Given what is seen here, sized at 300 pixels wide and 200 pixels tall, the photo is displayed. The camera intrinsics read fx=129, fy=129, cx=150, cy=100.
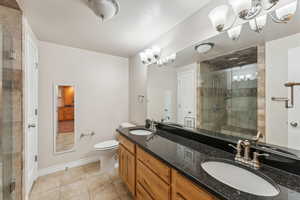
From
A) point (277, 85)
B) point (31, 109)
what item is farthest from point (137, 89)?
point (277, 85)

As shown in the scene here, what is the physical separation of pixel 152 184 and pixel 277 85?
1.26m

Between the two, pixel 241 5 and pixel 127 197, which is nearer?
pixel 241 5

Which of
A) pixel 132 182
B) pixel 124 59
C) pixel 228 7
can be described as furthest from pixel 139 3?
pixel 132 182

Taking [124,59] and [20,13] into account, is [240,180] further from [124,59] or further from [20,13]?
[124,59]

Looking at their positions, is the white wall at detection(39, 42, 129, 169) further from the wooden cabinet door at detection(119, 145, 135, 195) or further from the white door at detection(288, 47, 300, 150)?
the white door at detection(288, 47, 300, 150)

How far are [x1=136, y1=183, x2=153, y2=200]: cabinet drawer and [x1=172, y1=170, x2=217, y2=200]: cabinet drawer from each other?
1.37 feet

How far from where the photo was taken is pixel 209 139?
1308 millimetres

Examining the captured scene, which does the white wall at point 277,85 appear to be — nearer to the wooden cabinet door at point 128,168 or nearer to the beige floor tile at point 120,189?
the wooden cabinet door at point 128,168

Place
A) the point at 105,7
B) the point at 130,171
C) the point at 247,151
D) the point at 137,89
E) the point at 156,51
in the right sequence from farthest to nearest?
the point at 137,89
the point at 156,51
the point at 130,171
the point at 105,7
the point at 247,151

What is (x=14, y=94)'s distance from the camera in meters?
1.48

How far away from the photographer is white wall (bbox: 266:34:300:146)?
88 cm

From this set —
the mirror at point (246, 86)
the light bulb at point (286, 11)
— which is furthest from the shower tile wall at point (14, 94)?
the light bulb at point (286, 11)

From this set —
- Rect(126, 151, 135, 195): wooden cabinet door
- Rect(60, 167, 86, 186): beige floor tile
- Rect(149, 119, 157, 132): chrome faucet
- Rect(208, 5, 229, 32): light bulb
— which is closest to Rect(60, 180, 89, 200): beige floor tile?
Rect(60, 167, 86, 186): beige floor tile

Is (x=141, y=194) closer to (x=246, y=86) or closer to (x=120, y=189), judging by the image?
(x=120, y=189)
